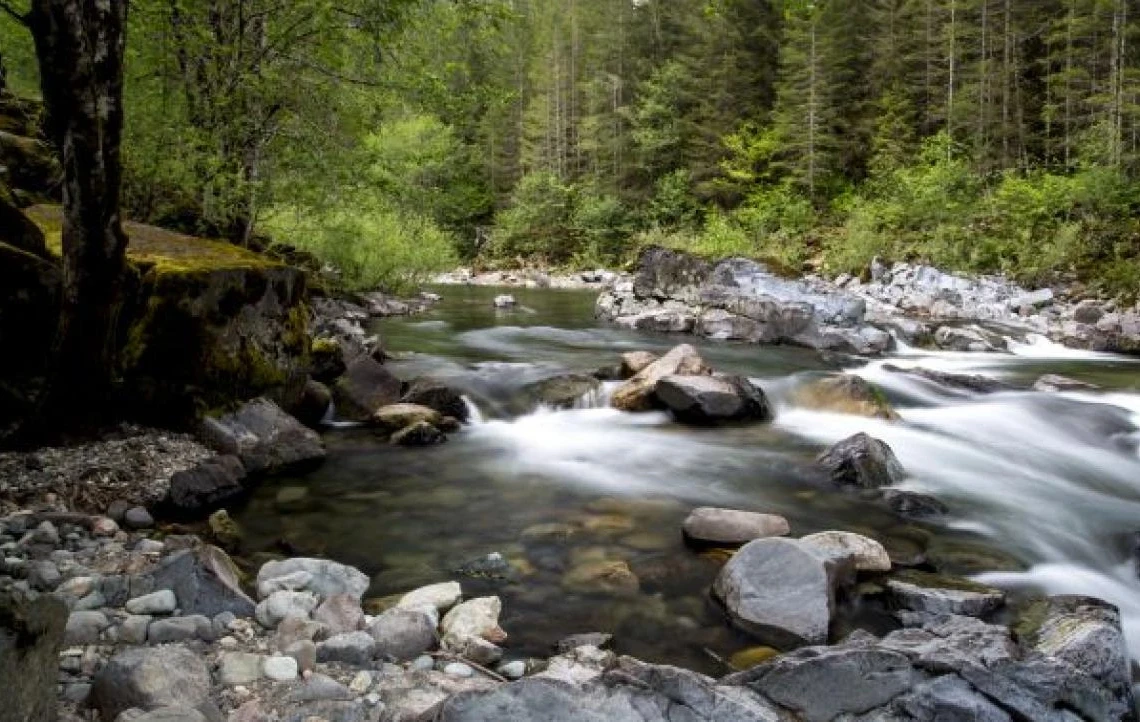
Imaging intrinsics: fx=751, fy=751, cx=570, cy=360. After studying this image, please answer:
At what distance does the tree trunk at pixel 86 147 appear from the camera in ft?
11.8

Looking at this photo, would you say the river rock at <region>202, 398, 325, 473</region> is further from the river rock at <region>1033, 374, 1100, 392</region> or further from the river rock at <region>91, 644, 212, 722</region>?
the river rock at <region>1033, 374, 1100, 392</region>

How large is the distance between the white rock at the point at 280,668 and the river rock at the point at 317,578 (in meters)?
0.84

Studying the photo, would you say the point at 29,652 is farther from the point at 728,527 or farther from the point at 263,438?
the point at 263,438

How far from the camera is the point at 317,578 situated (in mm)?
4328

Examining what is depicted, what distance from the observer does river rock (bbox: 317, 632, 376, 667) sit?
3.43 metres

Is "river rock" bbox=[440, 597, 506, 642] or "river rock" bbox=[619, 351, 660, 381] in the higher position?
"river rock" bbox=[619, 351, 660, 381]

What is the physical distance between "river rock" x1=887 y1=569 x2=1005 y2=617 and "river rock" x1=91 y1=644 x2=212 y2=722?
3759 millimetres

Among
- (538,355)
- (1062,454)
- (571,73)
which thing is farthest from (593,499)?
(571,73)

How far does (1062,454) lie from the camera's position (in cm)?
831

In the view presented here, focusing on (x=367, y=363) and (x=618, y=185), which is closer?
(x=367, y=363)

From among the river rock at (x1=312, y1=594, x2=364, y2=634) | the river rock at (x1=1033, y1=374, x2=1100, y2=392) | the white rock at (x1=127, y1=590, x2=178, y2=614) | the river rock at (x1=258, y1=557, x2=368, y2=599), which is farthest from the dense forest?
the river rock at (x1=1033, y1=374, x2=1100, y2=392)

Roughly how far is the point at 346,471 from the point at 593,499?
7.68 feet

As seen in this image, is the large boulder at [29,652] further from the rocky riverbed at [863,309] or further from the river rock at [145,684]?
the rocky riverbed at [863,309]

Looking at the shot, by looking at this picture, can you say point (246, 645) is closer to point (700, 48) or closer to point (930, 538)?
point (930, 538)
